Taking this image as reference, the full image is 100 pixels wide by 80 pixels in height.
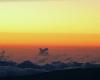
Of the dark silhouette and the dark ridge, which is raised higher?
the dark silhouette

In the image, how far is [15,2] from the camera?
178 cm

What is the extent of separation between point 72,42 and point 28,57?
300mm

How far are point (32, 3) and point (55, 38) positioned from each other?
0.91ft

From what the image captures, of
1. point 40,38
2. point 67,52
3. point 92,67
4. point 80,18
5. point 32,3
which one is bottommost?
point 92,67

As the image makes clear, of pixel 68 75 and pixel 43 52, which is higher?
pixel 43 52

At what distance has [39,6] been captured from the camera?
1780 mm

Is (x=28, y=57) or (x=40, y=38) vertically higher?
(x=40, y=38)

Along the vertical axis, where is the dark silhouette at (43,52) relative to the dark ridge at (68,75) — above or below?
above

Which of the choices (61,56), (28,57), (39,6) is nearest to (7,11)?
(39,6)

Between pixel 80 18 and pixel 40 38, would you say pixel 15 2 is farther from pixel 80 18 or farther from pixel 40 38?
pixel 80 18

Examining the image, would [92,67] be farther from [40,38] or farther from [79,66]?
[40,38]

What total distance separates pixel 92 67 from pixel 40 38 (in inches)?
15.1

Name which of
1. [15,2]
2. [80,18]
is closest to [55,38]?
[80,18]

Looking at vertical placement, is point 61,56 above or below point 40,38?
below
